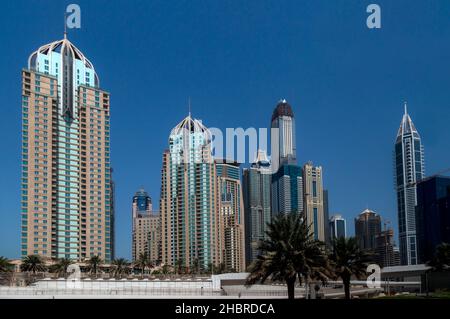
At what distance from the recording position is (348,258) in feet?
131

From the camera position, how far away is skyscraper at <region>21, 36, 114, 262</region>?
120562mm

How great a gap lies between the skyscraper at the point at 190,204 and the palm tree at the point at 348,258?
10150cm

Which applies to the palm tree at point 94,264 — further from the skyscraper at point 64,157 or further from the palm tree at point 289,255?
the palm tree at point 289,255

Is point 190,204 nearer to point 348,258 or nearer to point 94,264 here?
point 94,264

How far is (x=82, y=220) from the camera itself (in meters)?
128

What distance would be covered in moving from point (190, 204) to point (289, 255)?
119m

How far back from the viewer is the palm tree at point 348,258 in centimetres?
3969

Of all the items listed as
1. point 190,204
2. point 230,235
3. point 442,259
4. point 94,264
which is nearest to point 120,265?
point 94,264

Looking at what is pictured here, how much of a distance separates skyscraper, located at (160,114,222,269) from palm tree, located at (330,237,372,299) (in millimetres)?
101501

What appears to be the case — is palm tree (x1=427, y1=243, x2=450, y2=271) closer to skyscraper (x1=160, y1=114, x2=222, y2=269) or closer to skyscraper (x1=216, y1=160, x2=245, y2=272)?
skyscraper (x1=160, y1=114, x2=222, y2=269)

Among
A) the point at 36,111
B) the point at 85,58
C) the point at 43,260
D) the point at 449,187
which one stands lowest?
the point at 43,260
